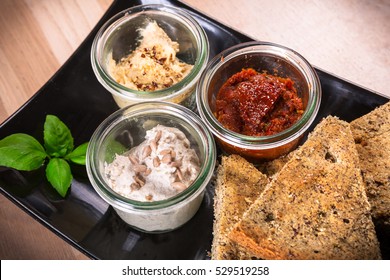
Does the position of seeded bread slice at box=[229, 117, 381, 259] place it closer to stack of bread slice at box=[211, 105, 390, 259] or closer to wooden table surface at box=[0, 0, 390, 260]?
stack of bread slice at box=[211, 105, 390, 259]

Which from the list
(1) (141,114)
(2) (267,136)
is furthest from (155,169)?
(2) (267,136)

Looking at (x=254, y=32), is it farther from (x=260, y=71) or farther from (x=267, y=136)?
(x=267, y=136)

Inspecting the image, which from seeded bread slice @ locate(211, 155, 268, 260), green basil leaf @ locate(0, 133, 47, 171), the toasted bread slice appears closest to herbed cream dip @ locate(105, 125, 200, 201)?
seeded bread slice @ locate(211, 155, 268, 260)

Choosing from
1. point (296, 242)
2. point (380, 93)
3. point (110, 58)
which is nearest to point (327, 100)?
point (380, 93)

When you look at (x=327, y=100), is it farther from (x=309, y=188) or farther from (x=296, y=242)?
(x=296, y=242)

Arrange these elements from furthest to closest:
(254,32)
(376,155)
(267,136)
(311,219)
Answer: (254,32), (376,155), (267,136), (311,219)

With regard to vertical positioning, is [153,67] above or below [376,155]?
above
